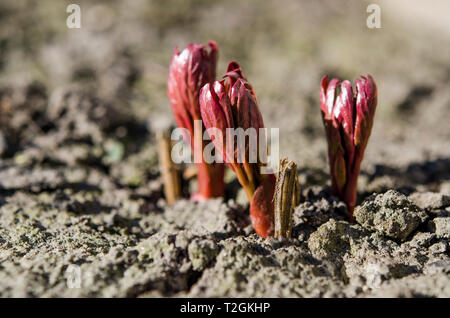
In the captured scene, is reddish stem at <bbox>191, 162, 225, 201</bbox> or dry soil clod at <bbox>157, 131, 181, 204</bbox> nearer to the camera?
reddish stem at <bbox>191, 162, 225, 201</bbox>

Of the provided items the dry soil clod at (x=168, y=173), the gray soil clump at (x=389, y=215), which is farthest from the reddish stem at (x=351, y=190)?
the dry soil clod at (x=168, y=173)

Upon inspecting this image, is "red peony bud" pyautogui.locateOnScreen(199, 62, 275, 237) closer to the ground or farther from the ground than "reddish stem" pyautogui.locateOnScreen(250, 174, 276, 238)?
farther from the ground

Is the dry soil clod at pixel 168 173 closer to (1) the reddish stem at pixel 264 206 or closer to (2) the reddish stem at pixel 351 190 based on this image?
(1) the reddish stem at pixel 264 206

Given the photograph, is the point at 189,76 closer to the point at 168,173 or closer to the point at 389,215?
the point at 168,173

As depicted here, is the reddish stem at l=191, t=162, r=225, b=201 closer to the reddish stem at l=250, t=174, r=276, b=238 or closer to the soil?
the soil

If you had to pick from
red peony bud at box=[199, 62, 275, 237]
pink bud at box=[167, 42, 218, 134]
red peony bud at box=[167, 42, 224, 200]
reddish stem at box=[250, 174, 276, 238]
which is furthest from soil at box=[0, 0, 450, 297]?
pink bud at box=[167, 42, 218, 134]

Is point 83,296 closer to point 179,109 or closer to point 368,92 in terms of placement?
point 179,109
